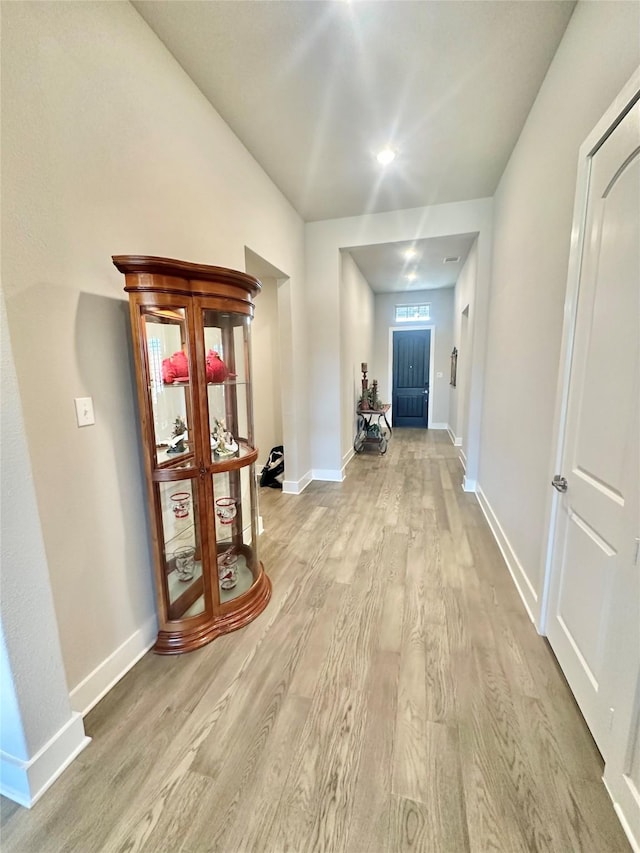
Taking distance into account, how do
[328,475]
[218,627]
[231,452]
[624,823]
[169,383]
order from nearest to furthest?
[624,823] < [169,383] < [218,627] < [231,452] < [328,475]

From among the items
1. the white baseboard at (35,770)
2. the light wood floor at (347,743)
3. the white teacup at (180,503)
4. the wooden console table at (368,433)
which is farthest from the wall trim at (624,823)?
the wooden console table at (368,433)

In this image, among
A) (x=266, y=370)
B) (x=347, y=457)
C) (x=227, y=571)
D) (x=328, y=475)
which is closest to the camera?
(x=227, y=571)

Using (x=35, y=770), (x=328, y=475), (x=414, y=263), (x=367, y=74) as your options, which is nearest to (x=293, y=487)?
(x=328, y=475)

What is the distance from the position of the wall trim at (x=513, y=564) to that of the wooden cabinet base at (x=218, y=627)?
152 cm

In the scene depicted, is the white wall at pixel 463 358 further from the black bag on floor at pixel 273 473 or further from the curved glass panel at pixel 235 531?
the curved glass panel at pixel 235 531

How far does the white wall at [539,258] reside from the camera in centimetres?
145

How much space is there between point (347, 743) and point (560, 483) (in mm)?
1406

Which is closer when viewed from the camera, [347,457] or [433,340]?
[347,457]

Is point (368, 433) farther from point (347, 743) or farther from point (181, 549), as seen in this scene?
point (347, 743)

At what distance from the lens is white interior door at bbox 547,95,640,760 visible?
1.12 m

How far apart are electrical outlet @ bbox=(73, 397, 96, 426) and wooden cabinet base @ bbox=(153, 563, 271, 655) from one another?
1.14 meters

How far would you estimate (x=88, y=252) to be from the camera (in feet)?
4.65

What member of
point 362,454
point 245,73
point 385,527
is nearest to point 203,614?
point 385,527

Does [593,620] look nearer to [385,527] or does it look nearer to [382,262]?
[385,527]
